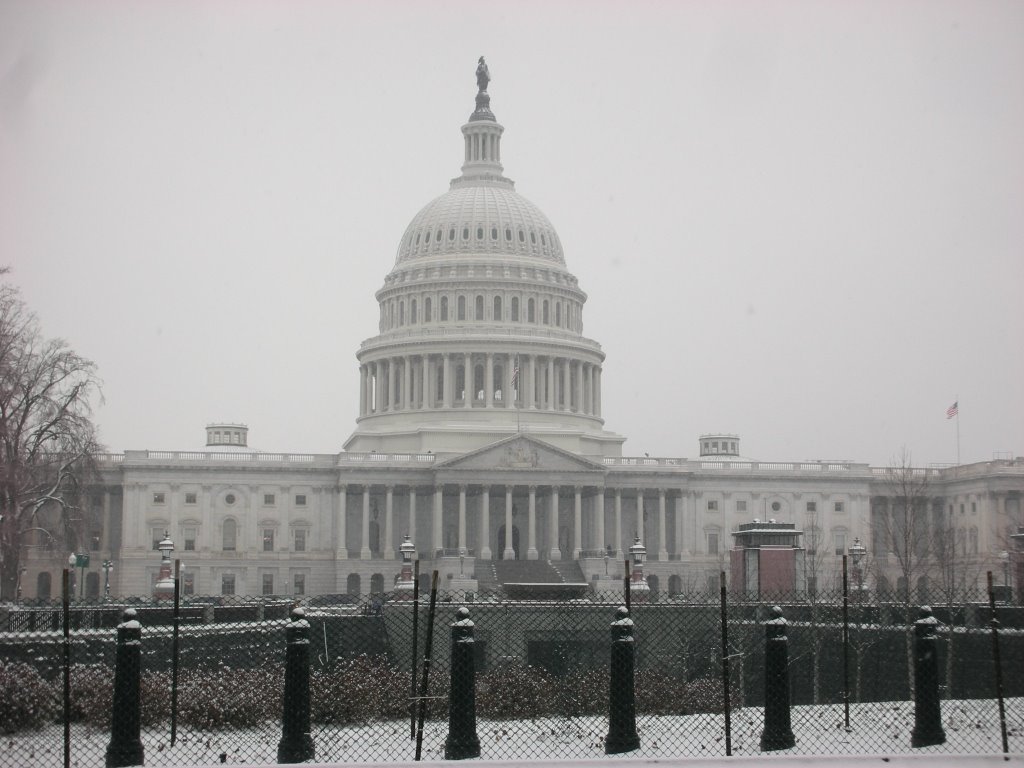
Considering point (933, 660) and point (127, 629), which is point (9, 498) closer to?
point (127, 629)

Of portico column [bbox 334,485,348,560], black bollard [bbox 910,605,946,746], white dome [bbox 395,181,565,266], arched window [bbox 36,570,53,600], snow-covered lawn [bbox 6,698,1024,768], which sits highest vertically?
white dome [bbox 395,181,565,266]

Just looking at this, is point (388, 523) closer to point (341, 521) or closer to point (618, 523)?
point (341, 521)

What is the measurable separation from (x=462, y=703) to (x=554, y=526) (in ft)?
338

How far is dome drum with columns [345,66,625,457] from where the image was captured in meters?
142

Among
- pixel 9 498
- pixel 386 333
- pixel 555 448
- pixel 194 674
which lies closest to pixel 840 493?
pixel 555 448

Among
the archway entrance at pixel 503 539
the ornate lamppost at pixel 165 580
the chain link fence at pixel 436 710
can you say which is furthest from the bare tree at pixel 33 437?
the archway entrance at pixel 503 539

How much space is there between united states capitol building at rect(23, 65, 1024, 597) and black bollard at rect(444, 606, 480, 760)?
87079mm

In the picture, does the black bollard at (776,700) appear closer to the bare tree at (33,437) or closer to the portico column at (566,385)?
the bare tree at (33,437)

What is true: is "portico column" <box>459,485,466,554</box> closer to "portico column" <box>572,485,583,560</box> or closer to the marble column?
the marble column

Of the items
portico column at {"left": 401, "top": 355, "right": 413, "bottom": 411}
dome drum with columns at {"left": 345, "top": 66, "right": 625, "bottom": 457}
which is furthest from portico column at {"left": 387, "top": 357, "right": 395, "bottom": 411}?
portico column at {"left": 401, "top": 355, "right": 413, "bottom": 411}

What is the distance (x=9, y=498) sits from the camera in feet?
230

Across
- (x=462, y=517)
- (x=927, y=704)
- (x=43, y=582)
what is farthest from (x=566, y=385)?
(x=927, y=704)

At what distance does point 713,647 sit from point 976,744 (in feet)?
62.4

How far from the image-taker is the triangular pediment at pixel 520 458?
420 feet
